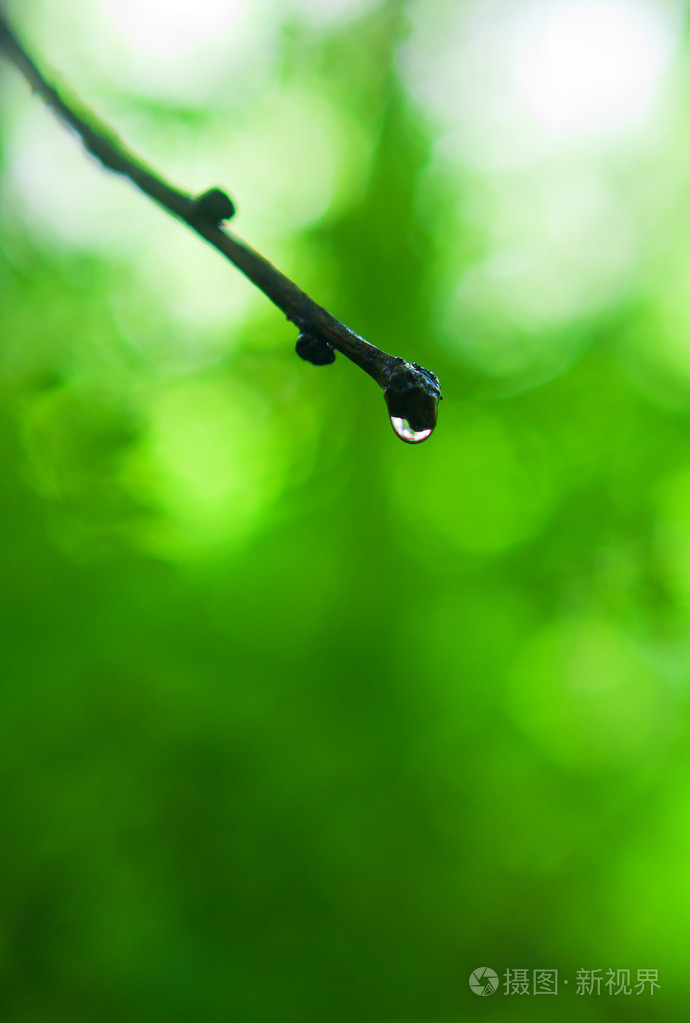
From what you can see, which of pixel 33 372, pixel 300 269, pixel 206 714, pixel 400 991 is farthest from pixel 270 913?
pixel 300 269

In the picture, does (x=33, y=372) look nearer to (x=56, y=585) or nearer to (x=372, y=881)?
(x=56, y=585)

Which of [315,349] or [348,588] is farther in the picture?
[348,588]

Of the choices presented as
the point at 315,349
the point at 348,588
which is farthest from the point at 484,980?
the point at 315,349

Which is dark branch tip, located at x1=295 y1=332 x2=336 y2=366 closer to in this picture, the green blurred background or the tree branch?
the tree branch

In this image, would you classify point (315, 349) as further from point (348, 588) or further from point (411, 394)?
point (348, 588)

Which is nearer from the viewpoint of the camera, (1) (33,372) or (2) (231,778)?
(1) (33,372)

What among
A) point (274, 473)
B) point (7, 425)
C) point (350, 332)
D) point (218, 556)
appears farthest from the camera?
point (274, 473)
